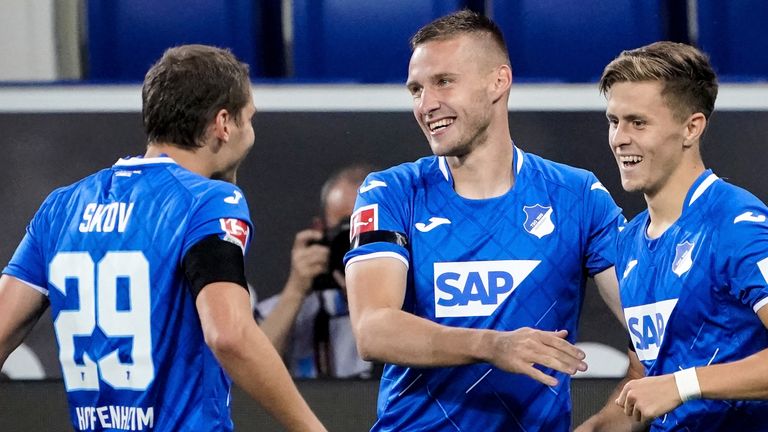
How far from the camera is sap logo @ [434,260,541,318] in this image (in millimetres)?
2715

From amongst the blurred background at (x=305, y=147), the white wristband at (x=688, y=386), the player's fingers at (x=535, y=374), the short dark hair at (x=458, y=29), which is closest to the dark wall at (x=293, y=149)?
the blurred background at (x=305, y=147)

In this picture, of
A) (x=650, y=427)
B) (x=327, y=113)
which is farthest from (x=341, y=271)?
(x=650, y=427)

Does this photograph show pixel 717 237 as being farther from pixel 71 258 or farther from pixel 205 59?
pixel 71 258

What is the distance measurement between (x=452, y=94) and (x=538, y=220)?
1.25 ft

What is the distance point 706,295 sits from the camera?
239 cm

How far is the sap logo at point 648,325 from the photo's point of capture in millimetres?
2471

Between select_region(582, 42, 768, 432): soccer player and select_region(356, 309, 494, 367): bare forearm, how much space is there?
34cm

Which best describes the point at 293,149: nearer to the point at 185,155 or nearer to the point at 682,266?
the point at 185,155

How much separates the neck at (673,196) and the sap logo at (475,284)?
0.33 meters

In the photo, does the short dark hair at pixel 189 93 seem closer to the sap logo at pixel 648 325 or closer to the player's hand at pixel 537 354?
the player's hand at pixel 537 354

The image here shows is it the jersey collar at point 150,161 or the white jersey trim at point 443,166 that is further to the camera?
the white jersey trim at point 443,166

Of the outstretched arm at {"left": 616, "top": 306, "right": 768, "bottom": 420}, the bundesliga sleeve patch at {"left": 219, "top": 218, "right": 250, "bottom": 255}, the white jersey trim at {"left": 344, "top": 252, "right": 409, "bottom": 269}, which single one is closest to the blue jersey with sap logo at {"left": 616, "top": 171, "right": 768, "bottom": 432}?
the outstretched arm at {"left": 616, "top": 306, "right": 768, "bottom": 420}

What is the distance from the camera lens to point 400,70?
4488mm

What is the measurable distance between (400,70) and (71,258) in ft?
7.32
